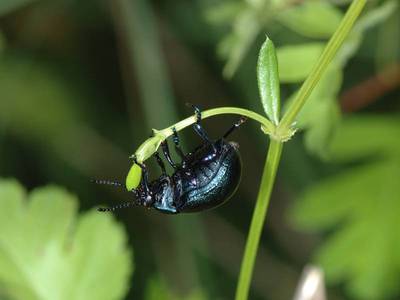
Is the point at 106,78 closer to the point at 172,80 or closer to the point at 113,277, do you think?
the point at 172,80

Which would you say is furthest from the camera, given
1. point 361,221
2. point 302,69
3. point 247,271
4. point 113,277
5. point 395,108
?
point 395,108

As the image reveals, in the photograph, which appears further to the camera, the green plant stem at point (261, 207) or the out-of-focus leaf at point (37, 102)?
the out-of-focus leaf at point (37, 102)

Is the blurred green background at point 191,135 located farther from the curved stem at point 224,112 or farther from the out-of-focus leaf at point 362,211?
the curved stem at point 224,112

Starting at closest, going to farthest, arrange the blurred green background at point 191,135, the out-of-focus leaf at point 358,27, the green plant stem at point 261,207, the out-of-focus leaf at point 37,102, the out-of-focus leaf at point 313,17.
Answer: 1. the green plant stem at point 261,207
2. the out-of-focus leaf at point 358,27
3. the out-of-focus leaf at point 313,17
4. the blurred green background at point 191,135
5. the out-of-focus leaf at point 37,102

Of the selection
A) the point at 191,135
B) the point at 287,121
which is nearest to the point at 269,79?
the point at 287,121

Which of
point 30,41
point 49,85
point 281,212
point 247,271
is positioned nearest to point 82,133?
point 49,85

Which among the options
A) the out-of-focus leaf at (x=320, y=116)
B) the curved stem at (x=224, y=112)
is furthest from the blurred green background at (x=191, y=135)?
the curved stem at (x=224, y=112)
